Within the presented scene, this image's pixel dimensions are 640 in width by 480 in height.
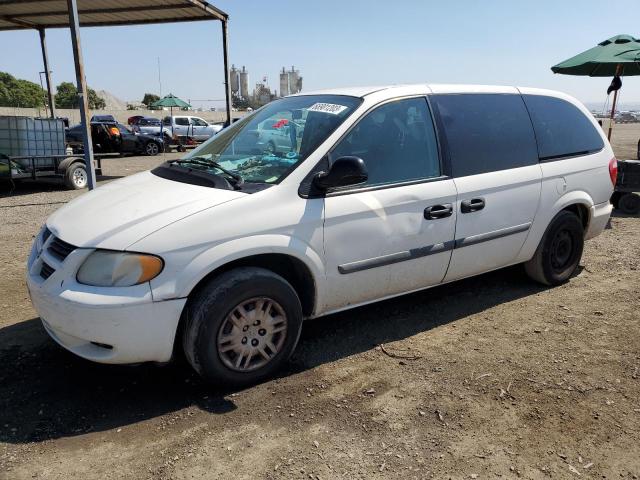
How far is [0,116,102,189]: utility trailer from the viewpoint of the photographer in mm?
10602

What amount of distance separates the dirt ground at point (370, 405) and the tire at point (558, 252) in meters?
0.43

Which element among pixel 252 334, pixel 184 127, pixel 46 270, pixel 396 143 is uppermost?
pixel 396 143

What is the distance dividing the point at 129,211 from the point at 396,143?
6.01 ft

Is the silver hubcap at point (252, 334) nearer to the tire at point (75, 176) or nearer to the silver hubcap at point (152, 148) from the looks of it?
the tire at point (75, 176)

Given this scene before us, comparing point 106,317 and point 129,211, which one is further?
point 129,211

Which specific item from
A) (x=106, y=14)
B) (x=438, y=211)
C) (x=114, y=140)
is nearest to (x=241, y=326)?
(x=438, y=211)

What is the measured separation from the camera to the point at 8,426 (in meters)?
2.77

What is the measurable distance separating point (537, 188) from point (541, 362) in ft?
4.97

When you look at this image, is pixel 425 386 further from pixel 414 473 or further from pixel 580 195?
pixel 580 195

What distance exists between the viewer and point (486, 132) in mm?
4059

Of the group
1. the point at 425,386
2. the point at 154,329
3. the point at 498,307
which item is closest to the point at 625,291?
the point at 498,307

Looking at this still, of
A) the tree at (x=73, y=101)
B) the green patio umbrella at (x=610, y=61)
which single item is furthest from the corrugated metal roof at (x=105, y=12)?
the tree at (x=73, y=101)

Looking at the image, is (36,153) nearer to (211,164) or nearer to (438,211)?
(211,164)

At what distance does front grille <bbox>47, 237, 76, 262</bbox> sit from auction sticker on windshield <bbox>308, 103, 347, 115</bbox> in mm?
1863
